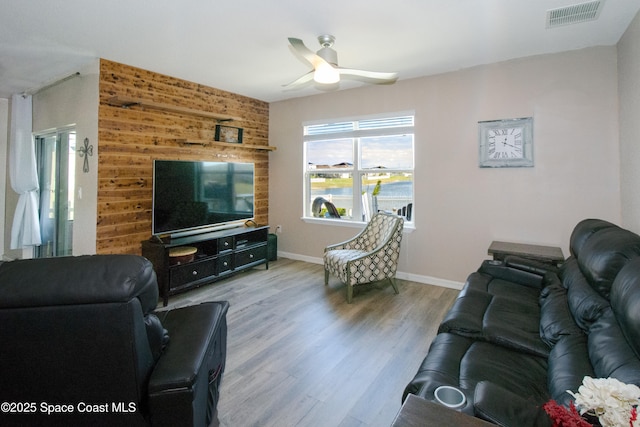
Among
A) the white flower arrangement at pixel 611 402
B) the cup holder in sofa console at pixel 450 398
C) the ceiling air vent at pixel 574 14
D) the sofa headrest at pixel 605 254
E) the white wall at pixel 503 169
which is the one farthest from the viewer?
the white wall at pixel 503 169

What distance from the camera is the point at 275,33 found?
301 cm

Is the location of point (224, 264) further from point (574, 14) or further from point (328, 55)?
point (574, 14)

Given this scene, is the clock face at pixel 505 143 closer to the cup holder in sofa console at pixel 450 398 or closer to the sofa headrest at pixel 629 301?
the sofa headrest at pixel 629 301

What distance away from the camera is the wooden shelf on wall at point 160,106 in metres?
3.56

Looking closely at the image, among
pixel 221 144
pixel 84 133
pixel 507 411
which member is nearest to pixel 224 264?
pixel 221 144

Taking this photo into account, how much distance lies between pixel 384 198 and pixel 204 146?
2.63m

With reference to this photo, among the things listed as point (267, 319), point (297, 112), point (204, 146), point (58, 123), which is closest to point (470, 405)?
point (267, 319)

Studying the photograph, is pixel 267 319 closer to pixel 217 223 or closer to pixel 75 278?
pixel 217 223

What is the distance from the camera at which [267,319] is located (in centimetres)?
322

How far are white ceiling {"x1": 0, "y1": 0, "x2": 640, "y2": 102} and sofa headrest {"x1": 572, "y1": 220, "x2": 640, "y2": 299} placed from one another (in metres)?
1.74

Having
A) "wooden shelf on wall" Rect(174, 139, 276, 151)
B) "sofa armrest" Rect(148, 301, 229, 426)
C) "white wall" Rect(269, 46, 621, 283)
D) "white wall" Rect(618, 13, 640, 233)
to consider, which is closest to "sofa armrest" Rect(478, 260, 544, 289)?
"white wall" Rect(618, 13, 640, 233)

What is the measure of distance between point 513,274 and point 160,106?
4.03 meters

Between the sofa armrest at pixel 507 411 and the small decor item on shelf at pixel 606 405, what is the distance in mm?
217

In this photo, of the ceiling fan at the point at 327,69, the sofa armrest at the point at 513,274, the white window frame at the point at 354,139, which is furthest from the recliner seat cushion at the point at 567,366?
the white window frame at the point at 354,139
